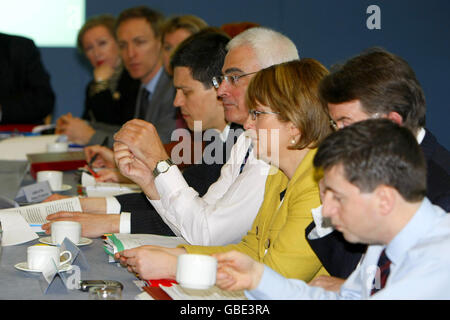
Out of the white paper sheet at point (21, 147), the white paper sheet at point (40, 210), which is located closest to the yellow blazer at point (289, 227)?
the white paper sheet at point (40, 210)

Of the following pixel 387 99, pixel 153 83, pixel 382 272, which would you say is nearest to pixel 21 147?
pixel 153 83

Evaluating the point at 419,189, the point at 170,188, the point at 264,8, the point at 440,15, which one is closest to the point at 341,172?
the point at 419,189

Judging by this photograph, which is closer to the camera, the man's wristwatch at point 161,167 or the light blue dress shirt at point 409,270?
the light blue dress shirt at point 409,270

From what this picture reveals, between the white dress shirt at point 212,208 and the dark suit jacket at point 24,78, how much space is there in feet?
10.7

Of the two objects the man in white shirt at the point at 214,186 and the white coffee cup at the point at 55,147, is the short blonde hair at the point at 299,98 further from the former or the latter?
the white coffee cup at the point at 55,147

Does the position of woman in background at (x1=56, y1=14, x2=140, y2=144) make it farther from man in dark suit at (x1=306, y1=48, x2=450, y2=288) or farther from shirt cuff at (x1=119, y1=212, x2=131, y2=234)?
man in dark suit at (x1=306, y1=48, x2=450, y2=288)

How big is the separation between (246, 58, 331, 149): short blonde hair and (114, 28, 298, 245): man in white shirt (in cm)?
24

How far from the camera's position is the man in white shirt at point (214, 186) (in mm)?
1812

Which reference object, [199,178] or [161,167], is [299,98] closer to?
[161,167]

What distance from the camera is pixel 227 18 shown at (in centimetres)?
557

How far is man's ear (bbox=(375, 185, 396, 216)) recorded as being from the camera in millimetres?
1058

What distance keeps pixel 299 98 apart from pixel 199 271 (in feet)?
2.18

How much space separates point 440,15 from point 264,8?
176 centimetres
